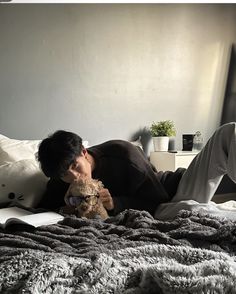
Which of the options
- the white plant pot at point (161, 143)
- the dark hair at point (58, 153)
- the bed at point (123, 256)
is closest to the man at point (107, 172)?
the dark hair at point (58, 153)

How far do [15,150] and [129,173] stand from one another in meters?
0.74

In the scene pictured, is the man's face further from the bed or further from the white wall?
the white wall

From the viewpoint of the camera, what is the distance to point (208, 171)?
179cm

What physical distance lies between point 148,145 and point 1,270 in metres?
2.14

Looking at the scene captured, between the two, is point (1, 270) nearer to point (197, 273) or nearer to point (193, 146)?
point (197, 273)

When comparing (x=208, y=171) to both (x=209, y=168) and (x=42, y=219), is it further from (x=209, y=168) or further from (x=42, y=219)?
(x=42, y=219)

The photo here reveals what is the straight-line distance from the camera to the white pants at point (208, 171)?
5.42ft

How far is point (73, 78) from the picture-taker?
106 inches

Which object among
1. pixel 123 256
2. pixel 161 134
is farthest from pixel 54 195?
pixel 161 134

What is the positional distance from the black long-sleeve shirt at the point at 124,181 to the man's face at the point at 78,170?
0.10 m

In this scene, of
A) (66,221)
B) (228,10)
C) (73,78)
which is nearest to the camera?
(66,221)

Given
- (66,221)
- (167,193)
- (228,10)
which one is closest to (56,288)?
(66,221)

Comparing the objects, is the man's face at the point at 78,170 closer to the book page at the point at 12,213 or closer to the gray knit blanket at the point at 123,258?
the book page at the point at 12,213

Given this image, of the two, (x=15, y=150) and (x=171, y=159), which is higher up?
(x=15, y=150)
